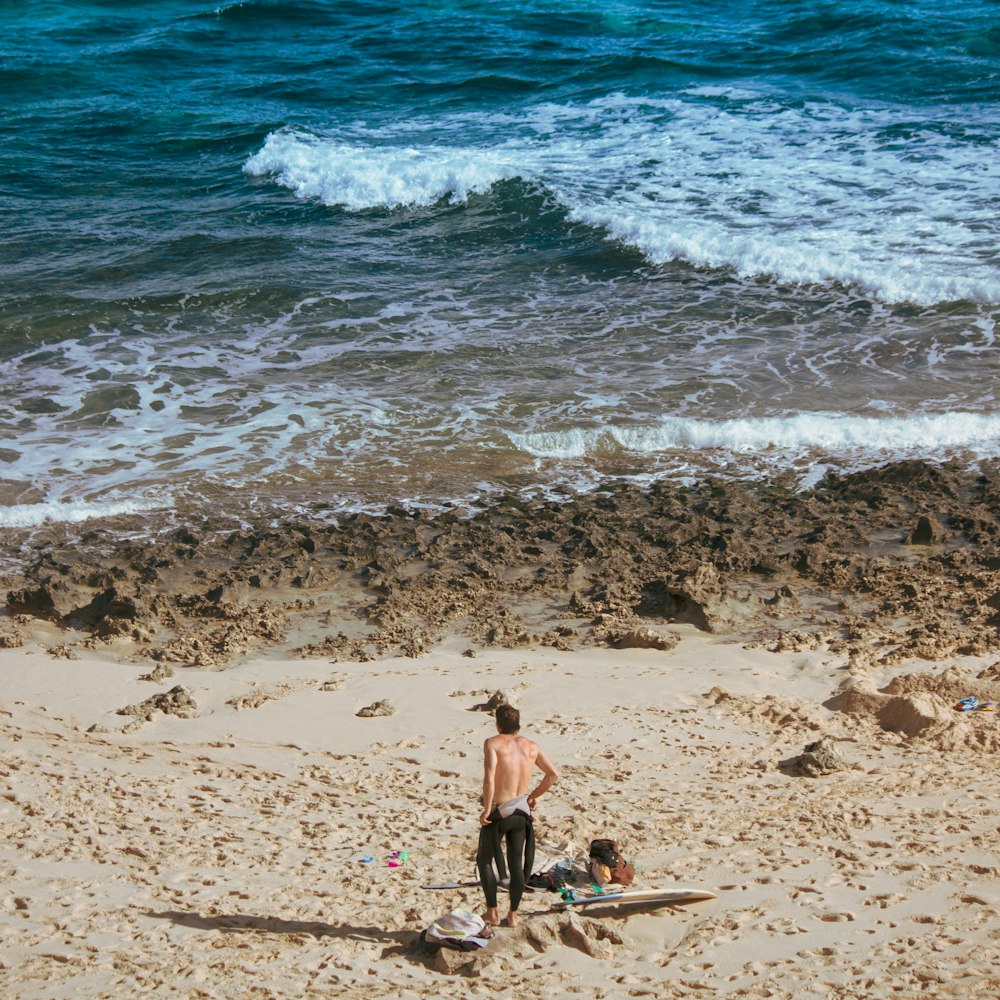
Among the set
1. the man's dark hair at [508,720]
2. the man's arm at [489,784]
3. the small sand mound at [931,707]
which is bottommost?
the small sand mound at [931,707]

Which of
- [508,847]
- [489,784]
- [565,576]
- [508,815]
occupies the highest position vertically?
[489,784]

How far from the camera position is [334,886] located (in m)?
5.11

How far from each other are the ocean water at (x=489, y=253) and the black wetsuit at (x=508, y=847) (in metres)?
4.67

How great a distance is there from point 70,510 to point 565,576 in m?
4.13

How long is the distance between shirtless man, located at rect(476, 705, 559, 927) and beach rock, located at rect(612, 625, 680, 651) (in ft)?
8.10

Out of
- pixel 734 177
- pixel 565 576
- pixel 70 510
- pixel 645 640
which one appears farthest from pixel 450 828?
pixel 734 177

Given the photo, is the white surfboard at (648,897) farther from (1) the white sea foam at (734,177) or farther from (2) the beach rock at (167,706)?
(1) the white sea foam at (734,177)

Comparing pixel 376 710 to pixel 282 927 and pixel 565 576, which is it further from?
pixel 565 576

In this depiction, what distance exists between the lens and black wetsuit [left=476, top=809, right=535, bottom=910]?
15.9 ft

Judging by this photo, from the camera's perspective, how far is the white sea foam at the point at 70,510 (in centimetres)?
913

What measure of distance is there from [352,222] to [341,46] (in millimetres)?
11276

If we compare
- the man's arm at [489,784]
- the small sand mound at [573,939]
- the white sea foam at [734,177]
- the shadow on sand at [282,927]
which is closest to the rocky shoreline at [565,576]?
the man's arm at [489,784]

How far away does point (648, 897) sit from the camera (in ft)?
16.0

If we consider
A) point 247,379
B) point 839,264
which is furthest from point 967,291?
point 247,379
